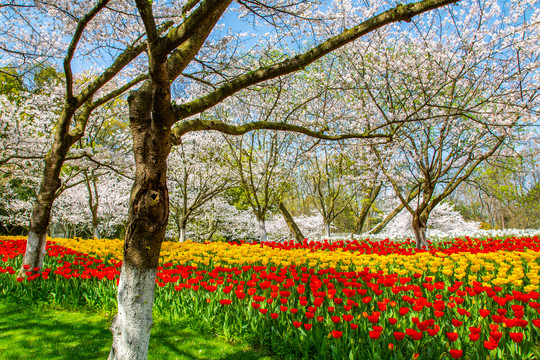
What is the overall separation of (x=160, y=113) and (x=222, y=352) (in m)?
2.39

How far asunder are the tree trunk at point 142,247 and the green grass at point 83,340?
100 cm

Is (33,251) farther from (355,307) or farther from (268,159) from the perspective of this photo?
(268,159)

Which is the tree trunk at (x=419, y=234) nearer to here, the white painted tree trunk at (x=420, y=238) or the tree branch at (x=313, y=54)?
the white painted tree trunk at (x=420, y=238)

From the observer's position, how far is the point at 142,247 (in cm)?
237

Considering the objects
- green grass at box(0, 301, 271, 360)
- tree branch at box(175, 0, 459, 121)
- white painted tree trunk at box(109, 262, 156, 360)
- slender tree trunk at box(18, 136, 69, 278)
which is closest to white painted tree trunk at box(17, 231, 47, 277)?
slender tree trunk at box(18, 136, 69, 278)

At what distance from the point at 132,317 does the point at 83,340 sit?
176cm

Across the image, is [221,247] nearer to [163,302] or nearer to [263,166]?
[163,302]

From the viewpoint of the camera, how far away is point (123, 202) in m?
17.4

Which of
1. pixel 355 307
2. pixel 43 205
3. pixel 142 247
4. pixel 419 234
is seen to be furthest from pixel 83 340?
pixel 419 234

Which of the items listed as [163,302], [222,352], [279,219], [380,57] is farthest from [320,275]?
[279,219]

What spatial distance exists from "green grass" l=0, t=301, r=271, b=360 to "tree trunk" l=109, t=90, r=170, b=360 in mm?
997

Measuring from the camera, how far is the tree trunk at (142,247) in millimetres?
2338

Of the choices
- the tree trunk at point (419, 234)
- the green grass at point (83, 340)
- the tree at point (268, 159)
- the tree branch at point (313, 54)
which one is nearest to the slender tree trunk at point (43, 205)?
the green grass at point (83, 340)

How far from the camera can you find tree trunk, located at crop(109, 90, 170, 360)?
7.67 ft
